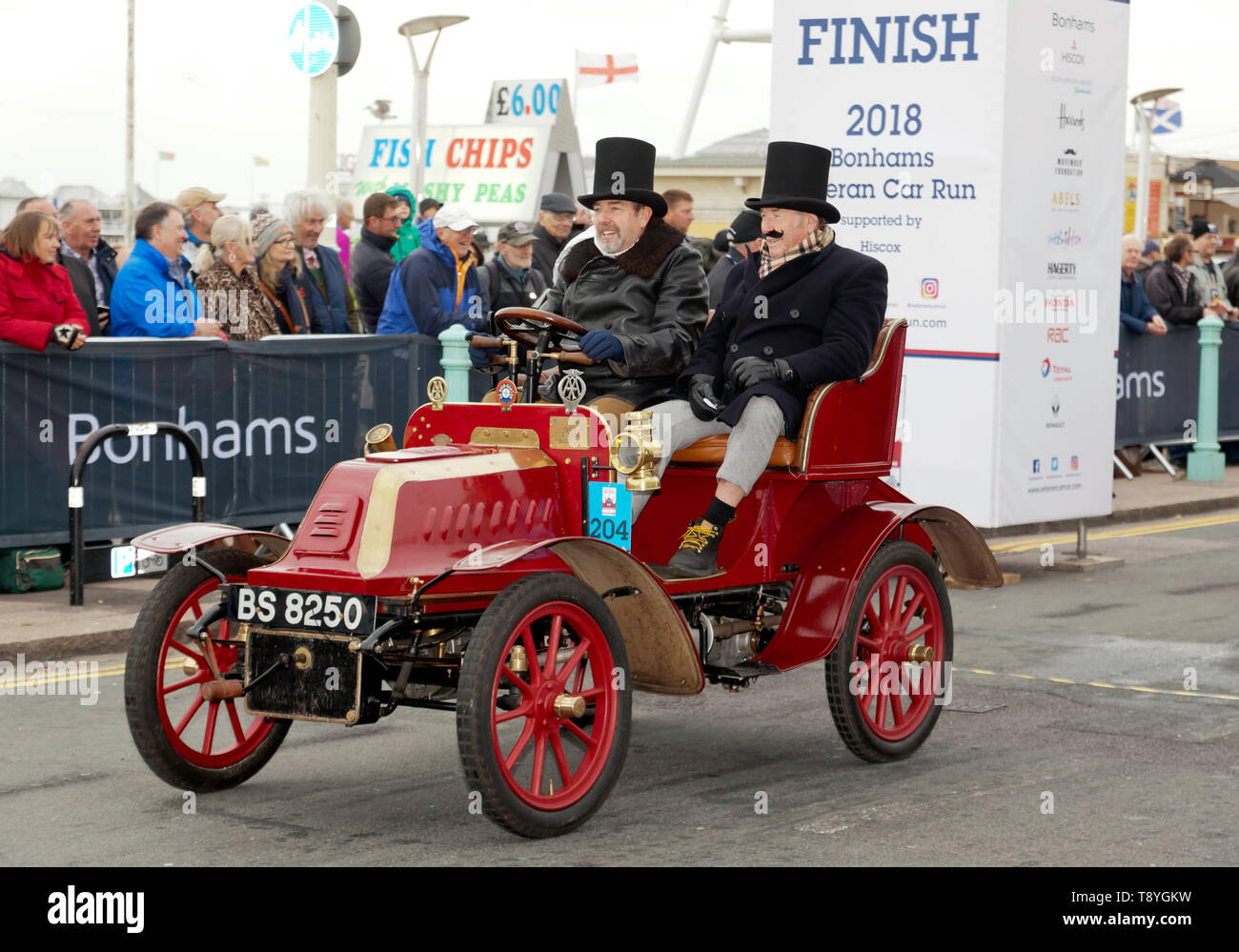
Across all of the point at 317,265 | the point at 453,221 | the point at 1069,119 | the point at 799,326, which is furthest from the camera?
the point at 453,221

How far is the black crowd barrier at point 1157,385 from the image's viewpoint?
16359 millimetres

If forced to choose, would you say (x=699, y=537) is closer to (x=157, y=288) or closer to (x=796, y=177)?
(x=796, y=177)

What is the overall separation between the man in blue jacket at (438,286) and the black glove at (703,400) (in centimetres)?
566

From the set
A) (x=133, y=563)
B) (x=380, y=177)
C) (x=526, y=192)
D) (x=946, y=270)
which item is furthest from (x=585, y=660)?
Result: (x=380, y=177)

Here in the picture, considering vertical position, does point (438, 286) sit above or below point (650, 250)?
above

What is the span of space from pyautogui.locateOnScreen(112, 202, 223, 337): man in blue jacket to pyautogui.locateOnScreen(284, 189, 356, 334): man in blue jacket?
1254 millimetres

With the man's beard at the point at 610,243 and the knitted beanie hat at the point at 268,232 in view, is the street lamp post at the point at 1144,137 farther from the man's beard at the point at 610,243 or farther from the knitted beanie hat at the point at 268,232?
the man's beard at the point at 610,243

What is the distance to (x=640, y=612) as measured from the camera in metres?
6.05

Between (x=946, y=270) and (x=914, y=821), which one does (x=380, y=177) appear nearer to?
(x=946, y=270)

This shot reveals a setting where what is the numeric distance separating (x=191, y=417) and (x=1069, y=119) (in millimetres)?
5800

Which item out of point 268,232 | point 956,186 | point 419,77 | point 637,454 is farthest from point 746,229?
point 419,77

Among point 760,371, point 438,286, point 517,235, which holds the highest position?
point 517,235

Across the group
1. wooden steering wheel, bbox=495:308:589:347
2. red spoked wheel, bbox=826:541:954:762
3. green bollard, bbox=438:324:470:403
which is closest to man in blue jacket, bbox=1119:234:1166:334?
green bollard, bbox=438:324:470:403

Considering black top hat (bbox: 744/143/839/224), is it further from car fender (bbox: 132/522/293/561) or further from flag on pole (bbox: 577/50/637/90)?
flag on pole (bbox: 577/50/637/90)
